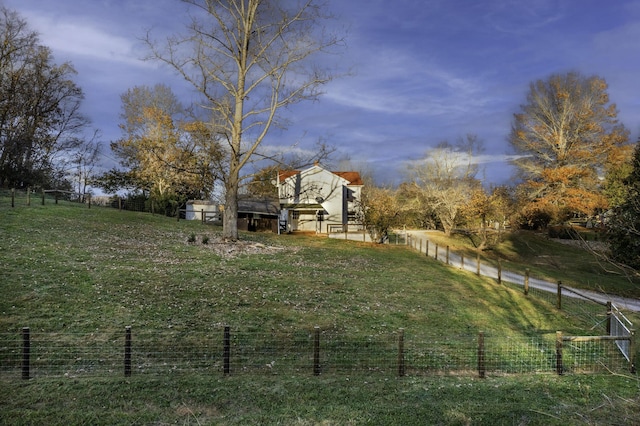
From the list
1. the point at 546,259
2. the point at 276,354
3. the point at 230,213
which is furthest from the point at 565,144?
the point at 276,354

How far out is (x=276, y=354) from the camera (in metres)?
8.71

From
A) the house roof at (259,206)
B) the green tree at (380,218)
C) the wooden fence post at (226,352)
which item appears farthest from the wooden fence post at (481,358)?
the house roof at (259,206)

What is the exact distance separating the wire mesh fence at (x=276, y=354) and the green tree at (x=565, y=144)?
35720 mm

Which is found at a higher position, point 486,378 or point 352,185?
point 352,185

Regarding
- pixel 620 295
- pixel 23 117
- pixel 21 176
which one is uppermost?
pixel 23 117

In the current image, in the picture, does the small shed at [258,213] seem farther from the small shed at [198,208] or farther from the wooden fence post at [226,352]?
the wooden fence post at [226,352]

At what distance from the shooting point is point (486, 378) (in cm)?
799

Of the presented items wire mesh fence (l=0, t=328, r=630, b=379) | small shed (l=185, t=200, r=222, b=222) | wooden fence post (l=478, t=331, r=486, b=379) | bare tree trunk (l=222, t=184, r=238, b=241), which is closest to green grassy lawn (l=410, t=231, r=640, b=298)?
wire mesh fence (l=0, t=328, r=630, b=379)

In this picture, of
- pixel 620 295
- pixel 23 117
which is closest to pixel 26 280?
pixel 620 295

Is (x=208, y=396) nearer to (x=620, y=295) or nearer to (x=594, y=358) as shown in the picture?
(x=594, y=358)

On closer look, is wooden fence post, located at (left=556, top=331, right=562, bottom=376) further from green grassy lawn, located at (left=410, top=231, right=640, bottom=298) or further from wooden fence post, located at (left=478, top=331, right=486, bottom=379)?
green grassy lawn, located at (left=410, top=231, right=640, bottom=298)

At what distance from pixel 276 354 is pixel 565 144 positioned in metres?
46.0

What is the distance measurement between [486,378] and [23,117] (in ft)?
153

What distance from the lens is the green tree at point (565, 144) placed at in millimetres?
42406
